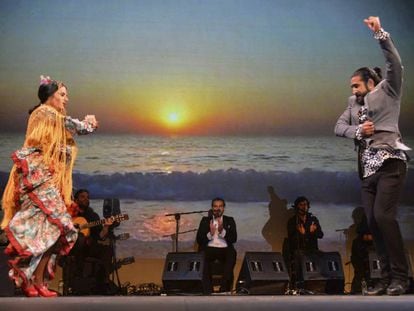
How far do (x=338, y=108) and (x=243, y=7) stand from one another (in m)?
1.55

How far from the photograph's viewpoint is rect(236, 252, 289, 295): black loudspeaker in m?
6.04

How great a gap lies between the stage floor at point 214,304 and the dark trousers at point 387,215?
0.52 meters

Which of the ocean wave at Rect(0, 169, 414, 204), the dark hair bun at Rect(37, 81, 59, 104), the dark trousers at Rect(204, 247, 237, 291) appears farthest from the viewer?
the ocean wave at Rect(0, 169, 414, 204)

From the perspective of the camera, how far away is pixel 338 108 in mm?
7578

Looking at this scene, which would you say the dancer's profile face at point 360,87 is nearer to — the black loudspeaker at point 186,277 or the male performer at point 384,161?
the male performer at point 384,161

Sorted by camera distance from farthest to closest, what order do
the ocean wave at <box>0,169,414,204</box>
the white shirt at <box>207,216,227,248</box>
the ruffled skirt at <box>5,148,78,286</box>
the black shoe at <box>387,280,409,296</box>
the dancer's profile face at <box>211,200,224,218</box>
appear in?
1. the ocean wave at <box>0,169,414,204</box>
2. the dancer's profile face at <box>211,200,224,218</box>
3. the white shirt at <box>207,216,227,248</box>
4. the ruffled skirt at <box>5,148,78,286</box>
5. the black shoe at <box>387,280,409,296</box>

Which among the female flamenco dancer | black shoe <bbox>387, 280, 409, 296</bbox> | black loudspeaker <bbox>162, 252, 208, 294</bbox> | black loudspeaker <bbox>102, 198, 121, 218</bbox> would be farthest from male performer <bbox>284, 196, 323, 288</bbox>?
the female flamenco dancer

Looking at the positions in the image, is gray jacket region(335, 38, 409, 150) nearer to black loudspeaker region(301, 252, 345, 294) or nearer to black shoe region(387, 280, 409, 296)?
black shoe region(387, 280, 409, 296)

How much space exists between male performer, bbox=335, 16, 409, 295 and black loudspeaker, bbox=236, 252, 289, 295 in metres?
1.91

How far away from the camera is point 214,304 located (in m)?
3.48

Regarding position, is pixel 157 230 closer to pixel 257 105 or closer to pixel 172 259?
pixel 172 259

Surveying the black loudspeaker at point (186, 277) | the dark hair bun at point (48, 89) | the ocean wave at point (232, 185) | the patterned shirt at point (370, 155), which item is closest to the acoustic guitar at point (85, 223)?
the ocean wave at point (232, 185)

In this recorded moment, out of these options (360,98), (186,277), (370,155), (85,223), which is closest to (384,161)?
(370,155)

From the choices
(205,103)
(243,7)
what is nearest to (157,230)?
(205,103)
